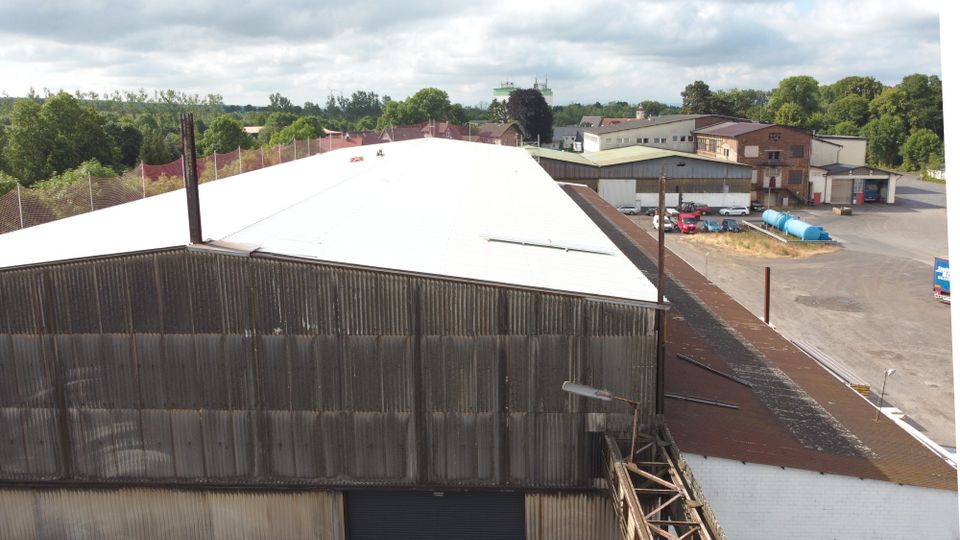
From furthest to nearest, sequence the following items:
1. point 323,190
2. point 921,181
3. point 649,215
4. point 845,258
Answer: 1. point 921,181
2. point 649,215
3. point 845,258
4. point 323,190

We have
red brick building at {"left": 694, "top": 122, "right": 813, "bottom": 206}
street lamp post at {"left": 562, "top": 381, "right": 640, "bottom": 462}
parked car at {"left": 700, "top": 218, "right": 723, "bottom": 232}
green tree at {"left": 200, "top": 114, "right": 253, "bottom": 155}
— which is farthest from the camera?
green tree at {"left": 200, "top": 114, "right": 253, "bottom": 155}

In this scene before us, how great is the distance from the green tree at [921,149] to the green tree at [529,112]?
61.9m

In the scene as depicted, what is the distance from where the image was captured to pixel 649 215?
68500 mm

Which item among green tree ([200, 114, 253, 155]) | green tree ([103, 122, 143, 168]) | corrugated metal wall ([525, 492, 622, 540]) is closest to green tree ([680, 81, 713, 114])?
green tree ([200, 114, 253, 155])

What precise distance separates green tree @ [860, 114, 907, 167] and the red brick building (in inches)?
1687

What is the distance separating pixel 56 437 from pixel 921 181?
104184 millimetres

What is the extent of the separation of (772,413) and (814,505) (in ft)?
9.09

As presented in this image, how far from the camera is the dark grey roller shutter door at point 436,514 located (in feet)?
52.4

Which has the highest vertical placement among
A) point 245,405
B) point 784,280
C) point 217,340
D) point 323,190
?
point 323,190

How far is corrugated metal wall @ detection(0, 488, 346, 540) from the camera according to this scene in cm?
1619

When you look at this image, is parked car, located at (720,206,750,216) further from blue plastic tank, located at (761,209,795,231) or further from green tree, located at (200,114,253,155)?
green tree, located at (200,114,253,155)

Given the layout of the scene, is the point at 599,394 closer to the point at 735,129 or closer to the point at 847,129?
the point at 735,129

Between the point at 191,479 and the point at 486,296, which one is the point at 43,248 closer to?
the point at 191,479

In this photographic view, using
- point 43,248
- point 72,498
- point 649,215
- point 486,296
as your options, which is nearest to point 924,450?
point 486,296
